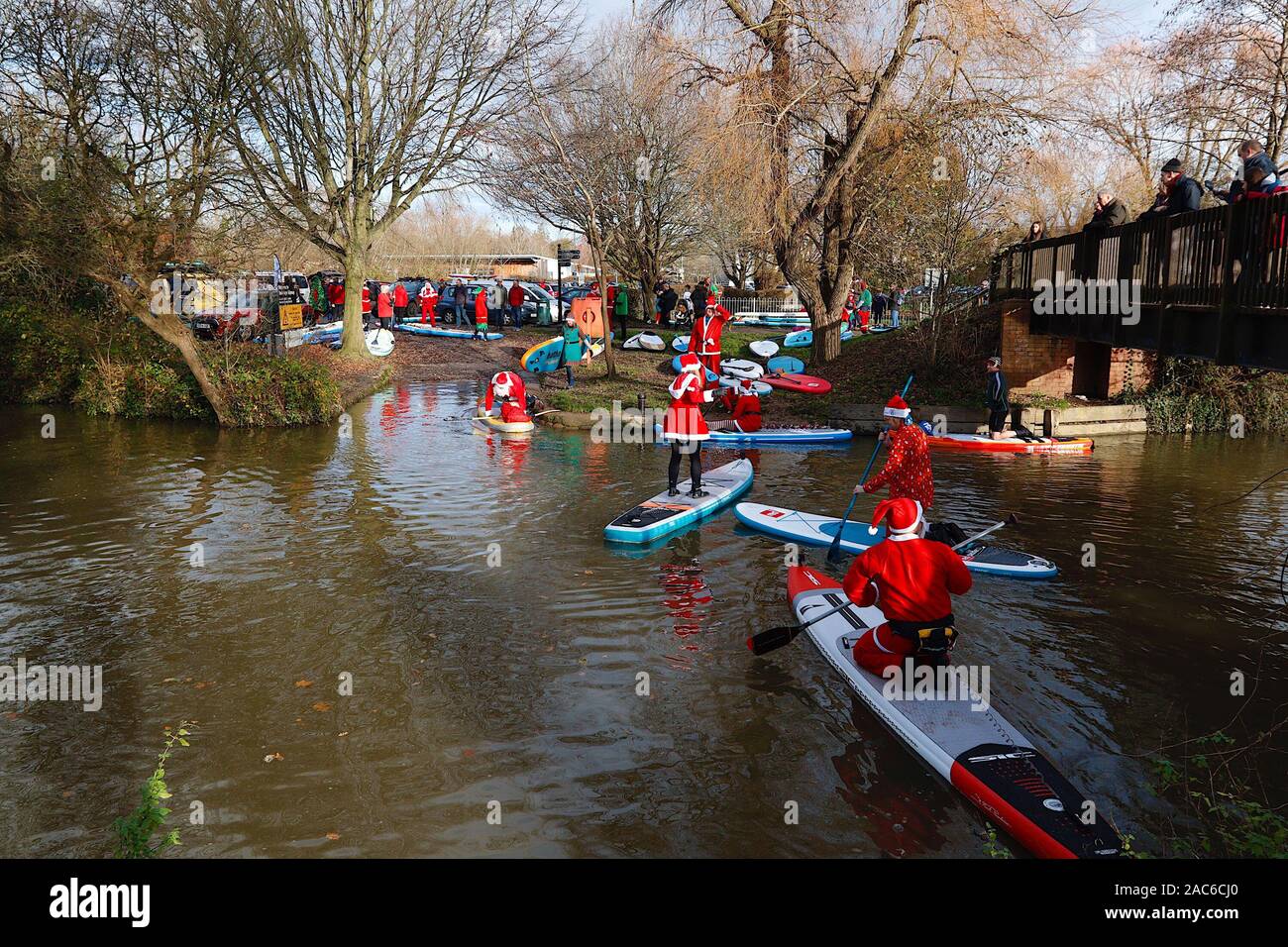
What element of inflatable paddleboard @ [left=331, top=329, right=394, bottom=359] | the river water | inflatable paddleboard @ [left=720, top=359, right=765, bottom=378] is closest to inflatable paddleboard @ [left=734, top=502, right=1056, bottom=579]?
the river water

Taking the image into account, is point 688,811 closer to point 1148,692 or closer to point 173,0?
point 1148,692

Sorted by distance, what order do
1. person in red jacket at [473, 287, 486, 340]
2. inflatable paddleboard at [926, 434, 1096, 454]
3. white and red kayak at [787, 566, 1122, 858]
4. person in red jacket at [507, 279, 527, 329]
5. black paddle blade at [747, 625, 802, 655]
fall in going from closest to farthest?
1. white and red kayak at [787, 566, 1122, 858]
2. black paddle blade at [747, 625, 802, 655]
3. inflatable paddleboard at [926, 434, 1096, 454]
4. person in red jacket at [473, 287, 486, 340]
5. person in red jacket at [507, 279, 527, 329]

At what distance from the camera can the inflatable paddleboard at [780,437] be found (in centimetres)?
1736

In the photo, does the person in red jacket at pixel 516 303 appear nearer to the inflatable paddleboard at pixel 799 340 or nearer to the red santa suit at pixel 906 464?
the inflatable paddleboard at pixel 799 340

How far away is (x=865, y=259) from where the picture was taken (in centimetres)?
2294

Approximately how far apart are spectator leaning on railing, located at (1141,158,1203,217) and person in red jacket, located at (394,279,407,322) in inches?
1078

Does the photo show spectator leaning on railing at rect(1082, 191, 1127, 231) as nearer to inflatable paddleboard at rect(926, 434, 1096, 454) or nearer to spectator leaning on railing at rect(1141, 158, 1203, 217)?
spectator leaning on railing at rect(1141, 158, 1203, 217)

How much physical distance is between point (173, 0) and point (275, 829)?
15.7m

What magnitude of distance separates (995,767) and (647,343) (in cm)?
2212

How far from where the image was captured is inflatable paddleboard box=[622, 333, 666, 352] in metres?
26.7

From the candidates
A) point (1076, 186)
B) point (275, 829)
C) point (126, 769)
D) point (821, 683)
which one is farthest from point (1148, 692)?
point (1076, 186)

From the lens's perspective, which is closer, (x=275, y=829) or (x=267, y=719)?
(x=275, y=829)

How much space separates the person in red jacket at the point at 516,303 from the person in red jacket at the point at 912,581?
2876cm

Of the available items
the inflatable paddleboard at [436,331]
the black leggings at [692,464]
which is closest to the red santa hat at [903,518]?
the black leggings at [692,464]
